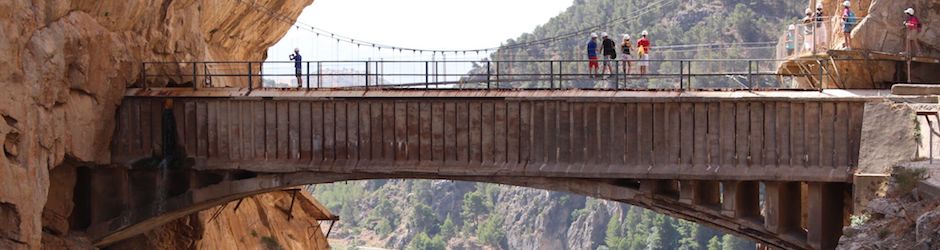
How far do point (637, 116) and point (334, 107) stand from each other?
6061mm

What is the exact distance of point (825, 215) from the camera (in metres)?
28.9

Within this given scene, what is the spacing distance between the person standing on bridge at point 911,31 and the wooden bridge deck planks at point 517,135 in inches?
204

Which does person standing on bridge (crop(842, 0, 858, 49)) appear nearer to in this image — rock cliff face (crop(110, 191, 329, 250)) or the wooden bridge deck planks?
the wooden bridge deck planks

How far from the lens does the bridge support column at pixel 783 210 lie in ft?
95.0

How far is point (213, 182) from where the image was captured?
32.3 meters

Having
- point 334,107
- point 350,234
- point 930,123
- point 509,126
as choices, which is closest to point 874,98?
point 930,123

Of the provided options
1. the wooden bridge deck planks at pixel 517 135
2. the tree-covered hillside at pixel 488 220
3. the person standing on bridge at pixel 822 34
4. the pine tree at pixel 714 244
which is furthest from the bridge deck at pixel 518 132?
the tree-covered hillside at pixel 488 220

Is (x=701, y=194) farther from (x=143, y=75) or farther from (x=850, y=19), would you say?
(x=143, y=75)

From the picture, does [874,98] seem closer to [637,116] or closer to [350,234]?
[637,116]

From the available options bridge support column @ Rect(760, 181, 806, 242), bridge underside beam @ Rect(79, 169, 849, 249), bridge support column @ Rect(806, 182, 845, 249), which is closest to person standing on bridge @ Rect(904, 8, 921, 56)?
bridge underside beam @ Rect(79, 169, 849, 249)

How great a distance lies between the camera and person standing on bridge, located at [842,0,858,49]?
112 ft

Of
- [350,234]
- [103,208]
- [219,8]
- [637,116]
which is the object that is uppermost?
[219,8]

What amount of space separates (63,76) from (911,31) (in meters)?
17.7

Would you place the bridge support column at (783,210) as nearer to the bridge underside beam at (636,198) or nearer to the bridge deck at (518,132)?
the bridge underside beam at (636,198)
